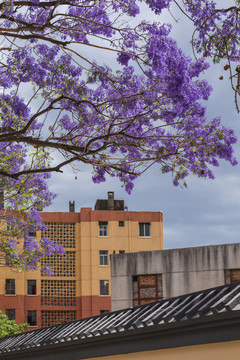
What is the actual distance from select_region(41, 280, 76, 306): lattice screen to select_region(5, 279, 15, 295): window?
2606 millimetres

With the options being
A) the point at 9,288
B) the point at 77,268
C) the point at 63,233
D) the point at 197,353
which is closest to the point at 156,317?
the point at 197,353

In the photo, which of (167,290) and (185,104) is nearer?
(185,104)

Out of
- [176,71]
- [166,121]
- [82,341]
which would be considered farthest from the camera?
[166,121]

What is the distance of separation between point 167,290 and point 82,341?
56.4ft

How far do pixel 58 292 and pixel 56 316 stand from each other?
1.91 m

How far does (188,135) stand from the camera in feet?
42.7

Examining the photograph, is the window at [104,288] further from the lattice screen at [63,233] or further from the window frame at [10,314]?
the window frame at [10,314]

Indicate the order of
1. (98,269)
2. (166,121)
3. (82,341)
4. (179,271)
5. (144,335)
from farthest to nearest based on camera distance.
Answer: (98,269) < (179,271) < (166,121) < (82,341) < (144,335)

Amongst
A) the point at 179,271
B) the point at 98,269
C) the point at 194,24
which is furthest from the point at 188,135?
the point at 98,269

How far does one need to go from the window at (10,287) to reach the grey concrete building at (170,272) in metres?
24.9

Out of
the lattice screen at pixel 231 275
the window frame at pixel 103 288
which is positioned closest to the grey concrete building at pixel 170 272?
the lattice screen at pixel 231 275

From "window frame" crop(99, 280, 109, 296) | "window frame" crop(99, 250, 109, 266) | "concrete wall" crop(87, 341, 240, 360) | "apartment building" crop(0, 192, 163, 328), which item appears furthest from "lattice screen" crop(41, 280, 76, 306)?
"concrete wall" crop(87, 341, 240, 360)

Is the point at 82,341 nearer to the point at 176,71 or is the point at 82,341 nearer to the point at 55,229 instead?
the point at 176,71

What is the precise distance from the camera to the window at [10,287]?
52031mm
